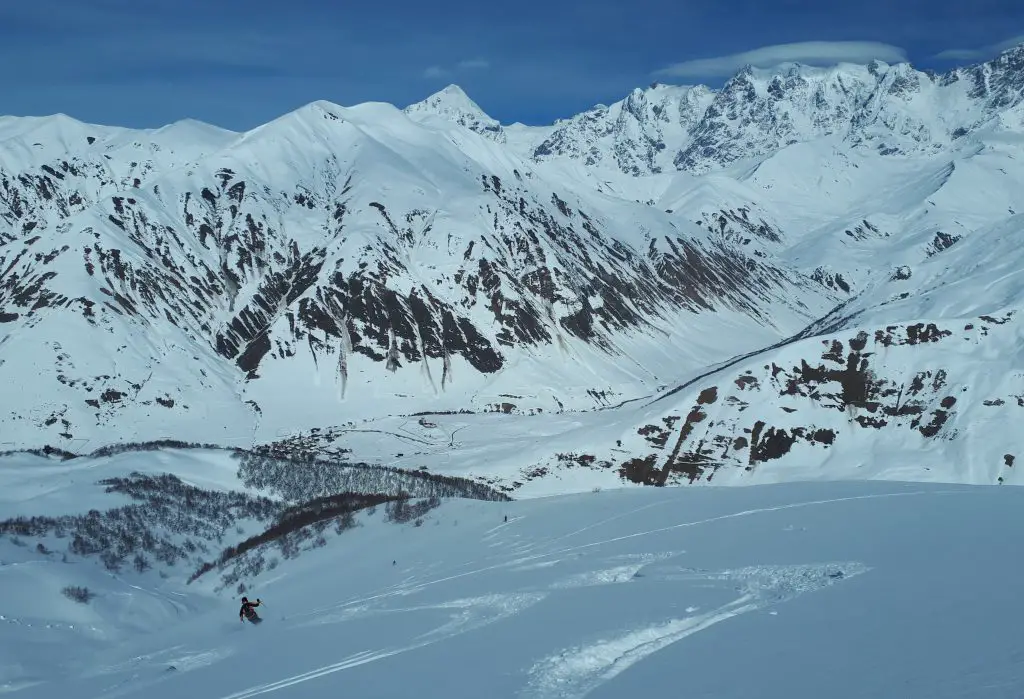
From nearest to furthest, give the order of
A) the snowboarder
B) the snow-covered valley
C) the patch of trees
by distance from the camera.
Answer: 1. the snow-covered valley
2. the snowboarder
3. the patch of trees

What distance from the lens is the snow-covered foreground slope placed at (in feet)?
44.2

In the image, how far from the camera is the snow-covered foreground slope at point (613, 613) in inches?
531

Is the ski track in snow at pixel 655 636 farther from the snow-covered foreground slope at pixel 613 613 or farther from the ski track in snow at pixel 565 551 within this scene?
the ski track in snow at pixel 565 551

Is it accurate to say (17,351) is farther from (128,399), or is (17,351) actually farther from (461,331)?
(461,331)

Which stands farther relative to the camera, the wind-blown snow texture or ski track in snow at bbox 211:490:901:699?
the wind-blown snow texture

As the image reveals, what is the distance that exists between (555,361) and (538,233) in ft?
155

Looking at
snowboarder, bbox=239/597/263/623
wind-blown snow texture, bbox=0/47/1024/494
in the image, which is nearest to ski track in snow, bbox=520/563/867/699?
snowboarder, bbox=239/597/263/623

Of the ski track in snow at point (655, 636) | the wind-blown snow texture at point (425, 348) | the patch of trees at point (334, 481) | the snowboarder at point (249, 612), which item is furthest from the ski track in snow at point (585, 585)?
the wind-blown snow texture at point (425, 348)

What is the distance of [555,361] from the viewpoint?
517 feet

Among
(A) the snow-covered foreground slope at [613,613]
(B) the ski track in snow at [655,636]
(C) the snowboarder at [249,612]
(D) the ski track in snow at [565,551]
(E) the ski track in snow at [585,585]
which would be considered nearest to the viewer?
(A) the snow-covered foreground slope at [613,613]

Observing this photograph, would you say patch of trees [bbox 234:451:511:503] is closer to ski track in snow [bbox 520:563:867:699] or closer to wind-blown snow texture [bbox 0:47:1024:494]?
wind-blown snow texture [bbox 0:47:1024:494]

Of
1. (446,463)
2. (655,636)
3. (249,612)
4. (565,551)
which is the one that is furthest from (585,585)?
(446,463)

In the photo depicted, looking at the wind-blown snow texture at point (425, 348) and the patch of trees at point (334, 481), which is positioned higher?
the wind-blown snow texture at point (425, 348)

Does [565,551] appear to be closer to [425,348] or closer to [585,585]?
[585,585]
